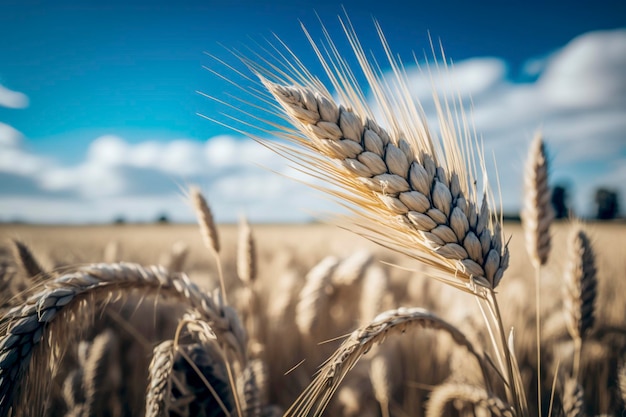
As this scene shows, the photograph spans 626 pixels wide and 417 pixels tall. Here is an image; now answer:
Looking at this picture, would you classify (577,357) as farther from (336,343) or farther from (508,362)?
(336,343)

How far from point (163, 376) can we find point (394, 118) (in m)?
0.90

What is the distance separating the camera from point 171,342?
0.95 metres

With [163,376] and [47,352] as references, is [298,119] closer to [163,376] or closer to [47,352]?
[163,376]

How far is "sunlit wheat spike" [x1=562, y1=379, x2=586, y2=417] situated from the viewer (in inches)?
43.8

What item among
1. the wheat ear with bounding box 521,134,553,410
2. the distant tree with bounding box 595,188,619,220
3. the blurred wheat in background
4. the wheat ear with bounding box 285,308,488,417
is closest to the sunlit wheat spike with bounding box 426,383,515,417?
the blurred wheat in background

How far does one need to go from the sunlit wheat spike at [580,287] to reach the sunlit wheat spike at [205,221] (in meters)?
1.51

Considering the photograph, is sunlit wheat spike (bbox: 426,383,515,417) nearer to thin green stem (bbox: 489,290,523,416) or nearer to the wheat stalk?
thin green stem (bbox: 489,290,523,416)

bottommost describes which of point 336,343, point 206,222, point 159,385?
point 336,343

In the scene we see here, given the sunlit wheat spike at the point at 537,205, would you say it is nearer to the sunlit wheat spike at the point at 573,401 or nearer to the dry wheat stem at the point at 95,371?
the sunlit wheat spike at the point at 573,401

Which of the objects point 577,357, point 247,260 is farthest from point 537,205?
point 247,260

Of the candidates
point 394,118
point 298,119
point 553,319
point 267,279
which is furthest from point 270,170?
point 267,279

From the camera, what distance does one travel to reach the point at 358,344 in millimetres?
715

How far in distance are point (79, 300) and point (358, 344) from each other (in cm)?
70

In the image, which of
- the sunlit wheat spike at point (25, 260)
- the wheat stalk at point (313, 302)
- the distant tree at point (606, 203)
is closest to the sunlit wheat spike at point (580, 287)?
the wheat stalk at point (313, 302)
